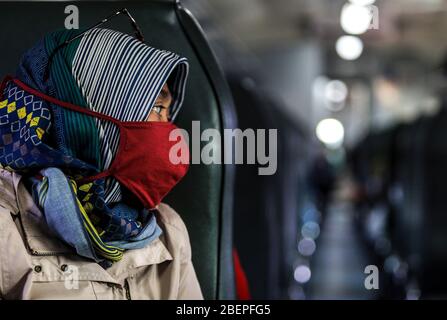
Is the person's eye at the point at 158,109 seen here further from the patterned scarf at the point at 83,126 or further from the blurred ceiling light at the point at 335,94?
the blurred ceiling light at the point at 335,94

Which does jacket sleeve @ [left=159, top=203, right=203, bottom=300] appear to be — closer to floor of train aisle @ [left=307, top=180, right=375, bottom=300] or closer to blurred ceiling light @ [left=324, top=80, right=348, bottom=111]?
floor of train aisle @ [left=307, top=180, right=375, bottom=300]

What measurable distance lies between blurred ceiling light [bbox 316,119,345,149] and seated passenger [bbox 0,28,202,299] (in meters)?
26.8

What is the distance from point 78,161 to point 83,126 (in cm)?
5

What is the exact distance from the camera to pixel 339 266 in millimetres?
6797

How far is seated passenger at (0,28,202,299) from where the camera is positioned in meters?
0.96

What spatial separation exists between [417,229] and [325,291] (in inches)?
76.1

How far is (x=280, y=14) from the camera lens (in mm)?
12008

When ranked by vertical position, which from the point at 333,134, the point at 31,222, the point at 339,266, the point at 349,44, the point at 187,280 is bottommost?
the point at 339,266

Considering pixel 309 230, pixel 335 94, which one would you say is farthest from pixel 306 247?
pixel 335 94

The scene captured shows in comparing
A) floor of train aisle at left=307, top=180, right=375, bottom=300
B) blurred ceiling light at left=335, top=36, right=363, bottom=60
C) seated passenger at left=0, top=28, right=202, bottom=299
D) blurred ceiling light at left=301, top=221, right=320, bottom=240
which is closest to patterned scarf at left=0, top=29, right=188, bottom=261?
seated passenger at left=0, top=28, right=202, bottom=299

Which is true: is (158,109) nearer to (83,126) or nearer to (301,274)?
(83,126)

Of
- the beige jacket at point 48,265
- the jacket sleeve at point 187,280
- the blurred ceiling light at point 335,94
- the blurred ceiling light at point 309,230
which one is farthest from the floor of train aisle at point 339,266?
the blurred ceiling light at point 335,94

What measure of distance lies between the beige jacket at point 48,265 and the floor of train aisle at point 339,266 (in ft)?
8.32
